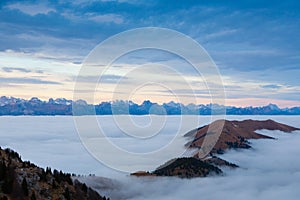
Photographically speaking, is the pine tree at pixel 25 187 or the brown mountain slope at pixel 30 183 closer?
the brown mountain slope at pixel 30 183

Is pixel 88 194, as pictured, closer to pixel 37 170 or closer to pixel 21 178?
pixel 37 170

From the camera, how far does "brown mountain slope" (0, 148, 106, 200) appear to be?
400 ft

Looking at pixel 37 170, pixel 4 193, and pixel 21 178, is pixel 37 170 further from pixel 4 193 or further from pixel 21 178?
pixel 4 193

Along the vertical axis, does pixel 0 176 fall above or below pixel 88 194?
above

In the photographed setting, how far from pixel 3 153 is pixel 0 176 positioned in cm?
3180

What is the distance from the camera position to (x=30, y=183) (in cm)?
13288

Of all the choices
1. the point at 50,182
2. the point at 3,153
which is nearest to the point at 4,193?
the point at 50,182

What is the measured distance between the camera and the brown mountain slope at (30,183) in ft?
400

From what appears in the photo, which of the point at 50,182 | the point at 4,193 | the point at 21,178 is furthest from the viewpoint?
the point at 50,182

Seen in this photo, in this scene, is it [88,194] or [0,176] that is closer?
[0,176]

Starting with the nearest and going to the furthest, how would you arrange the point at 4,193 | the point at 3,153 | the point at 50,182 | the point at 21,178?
the point at 4,193 → the point at 21,178 → the point at 50,182 → the point at 3,153

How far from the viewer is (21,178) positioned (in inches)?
5207

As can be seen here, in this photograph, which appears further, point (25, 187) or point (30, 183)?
point (30, 183)

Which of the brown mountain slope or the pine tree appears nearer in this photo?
the brown mountain slope
